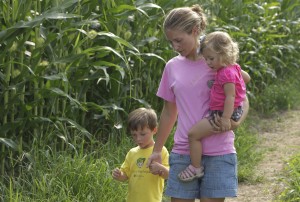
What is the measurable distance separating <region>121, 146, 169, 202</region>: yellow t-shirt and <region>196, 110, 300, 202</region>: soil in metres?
1.39

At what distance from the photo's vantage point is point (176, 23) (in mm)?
3752

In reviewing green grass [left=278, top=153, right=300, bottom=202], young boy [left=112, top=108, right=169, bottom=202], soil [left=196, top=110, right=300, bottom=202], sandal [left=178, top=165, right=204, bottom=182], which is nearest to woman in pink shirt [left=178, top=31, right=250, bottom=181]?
sandal [left=178, top=165, right=204, bottom=182]

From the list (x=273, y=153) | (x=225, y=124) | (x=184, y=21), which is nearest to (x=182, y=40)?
(x=184, y=21)

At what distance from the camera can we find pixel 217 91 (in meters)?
3.73

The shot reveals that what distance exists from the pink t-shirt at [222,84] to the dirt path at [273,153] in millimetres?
1862

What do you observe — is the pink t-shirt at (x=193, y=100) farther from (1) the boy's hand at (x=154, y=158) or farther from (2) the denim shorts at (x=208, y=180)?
(1) the boy's hand at (x=154, y=158)

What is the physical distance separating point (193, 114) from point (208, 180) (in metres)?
0.33

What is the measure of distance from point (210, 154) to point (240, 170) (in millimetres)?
2352

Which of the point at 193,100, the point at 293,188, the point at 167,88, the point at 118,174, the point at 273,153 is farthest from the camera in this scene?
the point at 273,153

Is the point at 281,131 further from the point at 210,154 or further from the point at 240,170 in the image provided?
the point at 210,154

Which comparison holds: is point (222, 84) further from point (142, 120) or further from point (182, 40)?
point (142, 120)

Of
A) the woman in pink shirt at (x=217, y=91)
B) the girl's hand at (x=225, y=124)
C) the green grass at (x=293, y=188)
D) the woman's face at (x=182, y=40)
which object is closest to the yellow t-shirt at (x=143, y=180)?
the woman in pink shirt at (x=217, y=91)

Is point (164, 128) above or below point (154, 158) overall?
above

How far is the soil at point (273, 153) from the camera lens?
5.66 m
